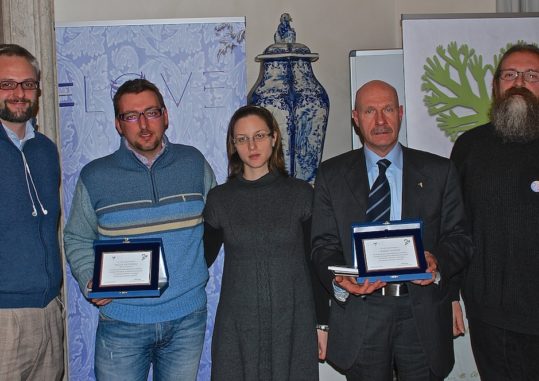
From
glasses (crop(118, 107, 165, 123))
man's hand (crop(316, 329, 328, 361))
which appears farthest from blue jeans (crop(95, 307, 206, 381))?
glasses (crop(118, 107, 165, 123))

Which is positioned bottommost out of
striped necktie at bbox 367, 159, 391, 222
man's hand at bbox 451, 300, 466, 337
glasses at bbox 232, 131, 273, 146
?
man's hand at bbox 451, 300, 466, 337

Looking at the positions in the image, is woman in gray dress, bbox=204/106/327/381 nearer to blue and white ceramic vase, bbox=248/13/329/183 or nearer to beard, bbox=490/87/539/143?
blue and white ceramic vase, bbox=248/13/329/183

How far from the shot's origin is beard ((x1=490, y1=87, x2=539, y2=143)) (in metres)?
3.17

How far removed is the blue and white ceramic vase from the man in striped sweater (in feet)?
3.15

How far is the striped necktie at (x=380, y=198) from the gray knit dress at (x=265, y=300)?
1.12 feet

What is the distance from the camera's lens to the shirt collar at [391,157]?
3123 mm

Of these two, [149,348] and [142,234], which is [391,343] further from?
[142,234]

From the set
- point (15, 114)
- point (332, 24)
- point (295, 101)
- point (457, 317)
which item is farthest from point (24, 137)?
point (332, 24)

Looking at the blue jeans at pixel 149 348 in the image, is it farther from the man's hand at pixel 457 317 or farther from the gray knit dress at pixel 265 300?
the man's hand at pixel 457 317

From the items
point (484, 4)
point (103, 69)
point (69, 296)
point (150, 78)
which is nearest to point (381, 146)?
point (150, 78)

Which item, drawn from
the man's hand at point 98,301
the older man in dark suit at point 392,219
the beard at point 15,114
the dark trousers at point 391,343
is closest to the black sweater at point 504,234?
the older man in dark suit at point 392,219

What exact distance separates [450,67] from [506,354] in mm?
1866

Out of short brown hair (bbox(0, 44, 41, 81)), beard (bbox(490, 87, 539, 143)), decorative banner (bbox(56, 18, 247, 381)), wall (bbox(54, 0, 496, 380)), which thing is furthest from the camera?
wall (bbox(54, 0, 496, 380))

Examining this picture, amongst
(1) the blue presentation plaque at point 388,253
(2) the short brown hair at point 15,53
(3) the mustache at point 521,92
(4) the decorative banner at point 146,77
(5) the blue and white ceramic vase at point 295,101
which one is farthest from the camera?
(5) the blue and white ceramic vase at point 295,101
